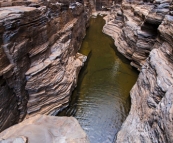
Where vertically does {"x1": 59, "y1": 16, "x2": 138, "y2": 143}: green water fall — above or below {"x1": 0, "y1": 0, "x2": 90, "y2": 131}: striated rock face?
below

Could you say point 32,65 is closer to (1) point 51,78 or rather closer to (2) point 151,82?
(1) point 51,78

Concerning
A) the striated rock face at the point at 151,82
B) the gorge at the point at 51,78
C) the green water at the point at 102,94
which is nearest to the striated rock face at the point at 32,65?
the gorge at the point at 51,78

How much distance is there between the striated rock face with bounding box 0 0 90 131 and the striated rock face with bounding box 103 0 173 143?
3394 millimetres

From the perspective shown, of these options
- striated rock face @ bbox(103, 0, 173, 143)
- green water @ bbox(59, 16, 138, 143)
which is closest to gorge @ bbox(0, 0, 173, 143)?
striated rock face @ bbox(103, 0, 173, 143)

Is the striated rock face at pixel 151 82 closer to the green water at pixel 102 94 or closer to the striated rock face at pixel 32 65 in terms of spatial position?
the green water at pixel 102 94

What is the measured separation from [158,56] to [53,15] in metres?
6.33

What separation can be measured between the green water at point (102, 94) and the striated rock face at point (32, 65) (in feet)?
2.93

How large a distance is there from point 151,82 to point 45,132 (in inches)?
197

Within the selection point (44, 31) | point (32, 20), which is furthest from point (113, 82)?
point (32, 20)

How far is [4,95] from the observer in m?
5.26

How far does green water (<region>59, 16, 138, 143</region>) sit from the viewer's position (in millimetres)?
6746

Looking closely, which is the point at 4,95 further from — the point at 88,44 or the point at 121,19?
the point at 121,19

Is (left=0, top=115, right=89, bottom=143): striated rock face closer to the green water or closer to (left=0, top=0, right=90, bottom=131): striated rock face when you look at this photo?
(left=0, top=0, right=90, bottom=131): striated rock face

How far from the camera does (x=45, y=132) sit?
144 inches
